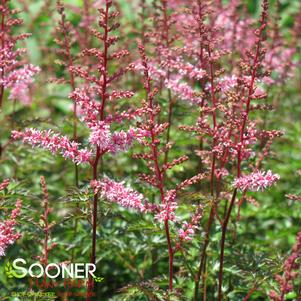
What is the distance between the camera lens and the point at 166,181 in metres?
5.00

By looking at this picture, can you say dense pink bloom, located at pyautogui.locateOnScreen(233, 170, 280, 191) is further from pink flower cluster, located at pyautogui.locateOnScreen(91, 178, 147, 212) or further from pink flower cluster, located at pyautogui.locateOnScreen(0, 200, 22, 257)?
pink flower cluster, located at pyautogui.locateOnScreen(0, 200, 22, 257)

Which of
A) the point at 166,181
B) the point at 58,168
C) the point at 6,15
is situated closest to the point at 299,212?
the point at 166,181

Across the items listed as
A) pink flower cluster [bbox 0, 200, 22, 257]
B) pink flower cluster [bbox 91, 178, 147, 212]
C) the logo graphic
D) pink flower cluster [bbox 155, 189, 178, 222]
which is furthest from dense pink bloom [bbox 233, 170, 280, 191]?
the logo graphic

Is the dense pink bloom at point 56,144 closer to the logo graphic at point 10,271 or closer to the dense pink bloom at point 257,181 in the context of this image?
the dense pink bloom at point 257,181

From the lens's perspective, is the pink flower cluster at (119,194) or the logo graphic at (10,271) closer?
the pink flower cluster at (119,194)

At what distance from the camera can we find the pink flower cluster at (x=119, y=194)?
3.32 m

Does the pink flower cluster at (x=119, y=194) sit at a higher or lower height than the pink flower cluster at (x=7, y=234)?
→ higher

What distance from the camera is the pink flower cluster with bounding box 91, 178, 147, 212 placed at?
10.9 ft

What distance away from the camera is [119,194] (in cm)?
335

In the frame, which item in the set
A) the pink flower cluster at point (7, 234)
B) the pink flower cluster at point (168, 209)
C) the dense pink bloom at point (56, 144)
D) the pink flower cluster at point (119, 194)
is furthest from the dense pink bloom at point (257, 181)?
the pink flower cluster at point (7, 234)

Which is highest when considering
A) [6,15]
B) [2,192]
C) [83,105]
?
[6,15]

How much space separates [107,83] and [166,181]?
169 cm

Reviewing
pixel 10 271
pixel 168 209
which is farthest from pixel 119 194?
pixel 10 271

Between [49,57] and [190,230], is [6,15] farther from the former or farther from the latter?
[49,57]
